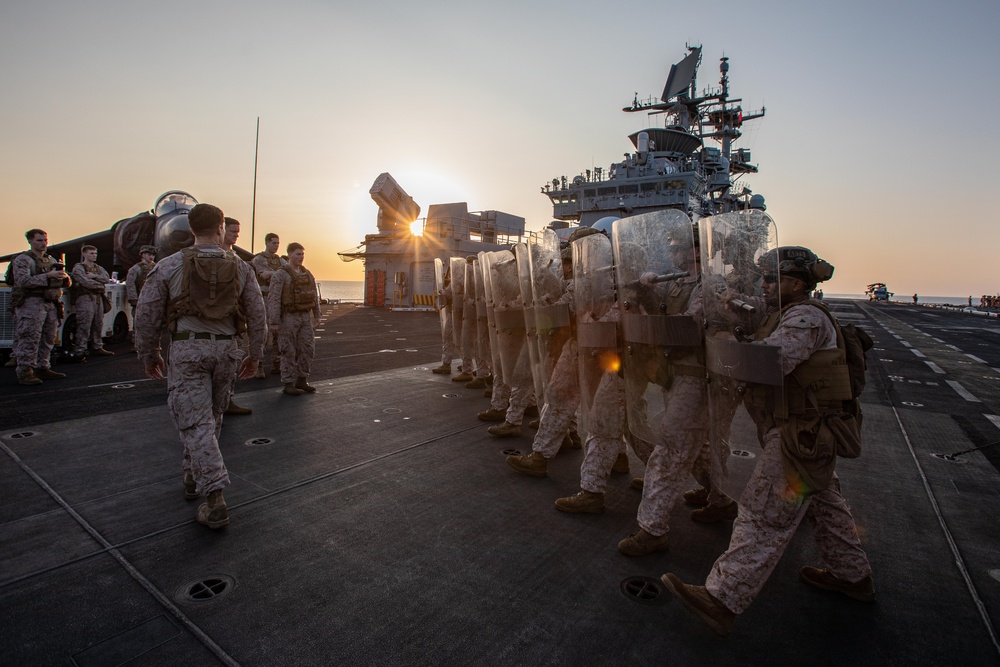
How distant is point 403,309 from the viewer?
98.8 ft

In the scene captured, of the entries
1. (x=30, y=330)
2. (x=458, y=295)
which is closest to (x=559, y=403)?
(x=458, y=295)

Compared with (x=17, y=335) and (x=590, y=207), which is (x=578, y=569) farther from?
(x=590, y=207)

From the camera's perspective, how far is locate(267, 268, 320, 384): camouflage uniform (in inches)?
268

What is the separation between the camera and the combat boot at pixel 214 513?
2953 mm

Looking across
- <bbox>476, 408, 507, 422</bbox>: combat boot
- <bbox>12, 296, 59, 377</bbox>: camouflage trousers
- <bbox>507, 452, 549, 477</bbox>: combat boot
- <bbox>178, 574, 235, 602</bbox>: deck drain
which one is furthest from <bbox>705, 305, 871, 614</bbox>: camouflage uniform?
<bbox>12, 296, 59, 377</bbox>: camouflage trousers

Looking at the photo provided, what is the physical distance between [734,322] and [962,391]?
27.1 ft

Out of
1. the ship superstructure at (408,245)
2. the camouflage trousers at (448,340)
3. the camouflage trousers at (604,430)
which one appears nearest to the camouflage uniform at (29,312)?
the camouflage trousers at (448,340)

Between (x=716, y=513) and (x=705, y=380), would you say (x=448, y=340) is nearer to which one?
(x=716, y=513)

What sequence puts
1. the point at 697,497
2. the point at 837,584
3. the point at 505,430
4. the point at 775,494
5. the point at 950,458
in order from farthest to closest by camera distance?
the point at 505,430 < the point at 950,458 < the point at 697,497 < the point at 837,584 < the point at 775,494

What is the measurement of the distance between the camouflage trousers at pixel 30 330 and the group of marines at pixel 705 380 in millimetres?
7400

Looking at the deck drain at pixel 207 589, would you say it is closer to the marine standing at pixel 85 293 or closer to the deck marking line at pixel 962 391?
the marine standing at pixel 85 293

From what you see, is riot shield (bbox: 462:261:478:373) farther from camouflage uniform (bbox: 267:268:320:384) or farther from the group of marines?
the group of marines

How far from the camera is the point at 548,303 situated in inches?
147

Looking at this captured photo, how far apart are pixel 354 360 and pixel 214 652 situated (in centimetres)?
824
